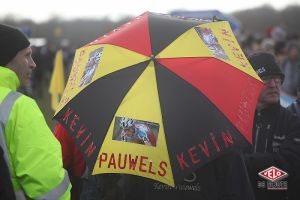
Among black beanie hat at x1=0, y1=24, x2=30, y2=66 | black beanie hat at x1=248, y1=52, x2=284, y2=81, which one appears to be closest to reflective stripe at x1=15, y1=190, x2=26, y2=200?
black beanie hat at x1=0, y1=24, x2=30, y2=66

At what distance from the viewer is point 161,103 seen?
8.56 ft

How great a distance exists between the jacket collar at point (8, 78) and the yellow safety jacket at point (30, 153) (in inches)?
5.5

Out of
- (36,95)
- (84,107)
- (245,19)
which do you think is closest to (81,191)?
(84,107)

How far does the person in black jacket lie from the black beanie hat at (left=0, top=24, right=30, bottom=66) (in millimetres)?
1601

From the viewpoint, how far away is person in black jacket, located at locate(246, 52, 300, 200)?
3383mm

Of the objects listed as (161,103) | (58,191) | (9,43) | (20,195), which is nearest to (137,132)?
(161,103)

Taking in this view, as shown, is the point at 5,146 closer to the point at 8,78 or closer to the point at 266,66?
the point at 8,78

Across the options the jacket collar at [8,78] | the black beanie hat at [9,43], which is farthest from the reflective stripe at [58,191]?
the black beanie hat at [9,43]

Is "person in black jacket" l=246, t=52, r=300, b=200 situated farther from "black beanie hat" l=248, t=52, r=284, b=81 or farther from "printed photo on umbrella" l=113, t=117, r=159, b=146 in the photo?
"printed photo on umbrella" l=113, t=117, r=159, b=146

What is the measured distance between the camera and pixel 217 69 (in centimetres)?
274

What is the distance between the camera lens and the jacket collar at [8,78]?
97.7 inches

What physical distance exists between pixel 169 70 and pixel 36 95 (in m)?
18.9

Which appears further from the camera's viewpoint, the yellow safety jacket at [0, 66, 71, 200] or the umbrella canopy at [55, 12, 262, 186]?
the umbrella canopy at [55, 12, 262, 186]

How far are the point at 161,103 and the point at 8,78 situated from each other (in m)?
0.73
